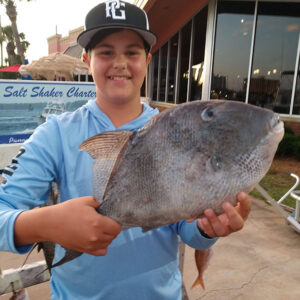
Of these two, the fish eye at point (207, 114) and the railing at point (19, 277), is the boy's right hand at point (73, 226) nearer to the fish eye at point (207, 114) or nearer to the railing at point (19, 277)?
the fish eye at point (207, 114)

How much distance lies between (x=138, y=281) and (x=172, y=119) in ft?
2.82

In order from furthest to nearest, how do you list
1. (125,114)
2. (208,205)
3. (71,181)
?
(125,114)
(71,181)
(208,205)

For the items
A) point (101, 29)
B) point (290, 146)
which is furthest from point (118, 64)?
point (290, 146)

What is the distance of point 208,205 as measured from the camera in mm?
961

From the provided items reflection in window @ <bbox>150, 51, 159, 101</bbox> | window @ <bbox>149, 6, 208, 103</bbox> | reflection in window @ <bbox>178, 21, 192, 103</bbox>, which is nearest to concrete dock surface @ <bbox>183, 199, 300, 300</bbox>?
window @ <bbox>149, 6, 208, 103</bbox>

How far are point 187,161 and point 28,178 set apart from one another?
0.71 meters

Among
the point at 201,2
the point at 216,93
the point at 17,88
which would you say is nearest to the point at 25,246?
the point at 17,88

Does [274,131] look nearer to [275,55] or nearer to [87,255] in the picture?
[87,255]

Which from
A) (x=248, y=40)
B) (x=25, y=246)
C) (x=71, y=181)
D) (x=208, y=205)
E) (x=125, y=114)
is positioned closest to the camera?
(x=208, y=205)

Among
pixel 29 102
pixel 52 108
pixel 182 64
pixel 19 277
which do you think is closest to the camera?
pixel 19 277

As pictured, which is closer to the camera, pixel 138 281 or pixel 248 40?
pixel 138 281

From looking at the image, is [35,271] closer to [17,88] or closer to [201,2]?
[17,88]

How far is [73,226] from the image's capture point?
96 centimetres

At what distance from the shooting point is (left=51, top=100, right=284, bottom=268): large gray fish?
3.06 ft
